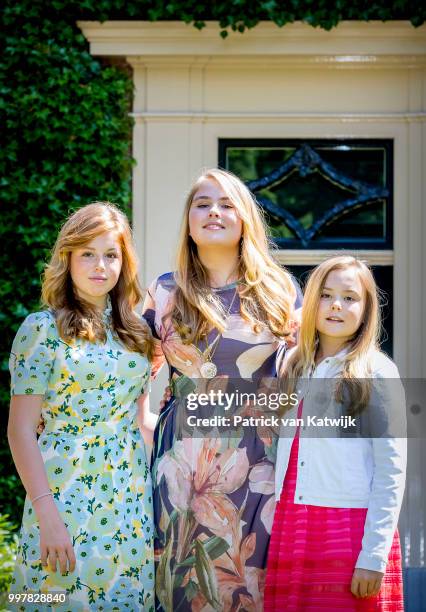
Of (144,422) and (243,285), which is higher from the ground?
(243,285)

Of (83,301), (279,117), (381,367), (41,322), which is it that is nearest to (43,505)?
(41,322)

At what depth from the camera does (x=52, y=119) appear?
15.3 ft

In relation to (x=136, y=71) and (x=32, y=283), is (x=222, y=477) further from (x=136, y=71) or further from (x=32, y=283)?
(x=136, y=71)

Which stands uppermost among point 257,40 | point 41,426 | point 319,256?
point 257,40

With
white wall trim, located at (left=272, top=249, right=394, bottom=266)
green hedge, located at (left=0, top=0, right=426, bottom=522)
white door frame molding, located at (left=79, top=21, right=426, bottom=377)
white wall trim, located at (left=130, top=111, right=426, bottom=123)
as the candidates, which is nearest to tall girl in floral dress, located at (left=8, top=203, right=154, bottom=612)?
green hedge, located at (left=0, top=0, right=426, bottom=522)

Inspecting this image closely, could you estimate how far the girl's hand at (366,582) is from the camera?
243 cm

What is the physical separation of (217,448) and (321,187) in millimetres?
2657

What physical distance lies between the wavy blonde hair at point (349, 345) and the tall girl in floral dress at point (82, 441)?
0.54 metres

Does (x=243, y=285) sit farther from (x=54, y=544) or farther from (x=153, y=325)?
(x=54, y=544)

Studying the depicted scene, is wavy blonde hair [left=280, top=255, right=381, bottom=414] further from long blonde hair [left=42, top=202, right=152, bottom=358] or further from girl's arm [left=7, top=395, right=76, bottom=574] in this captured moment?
girl's arm [left=7, top=395, right=76, bottom=574]

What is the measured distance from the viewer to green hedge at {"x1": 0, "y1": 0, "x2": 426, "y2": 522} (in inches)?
182

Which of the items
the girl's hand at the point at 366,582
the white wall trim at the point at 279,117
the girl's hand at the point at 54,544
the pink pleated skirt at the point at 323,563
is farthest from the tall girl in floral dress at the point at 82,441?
the white wall trim at the point at 279,117

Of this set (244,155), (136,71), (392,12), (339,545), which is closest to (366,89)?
(392,12)

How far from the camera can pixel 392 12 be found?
464 centimetres
